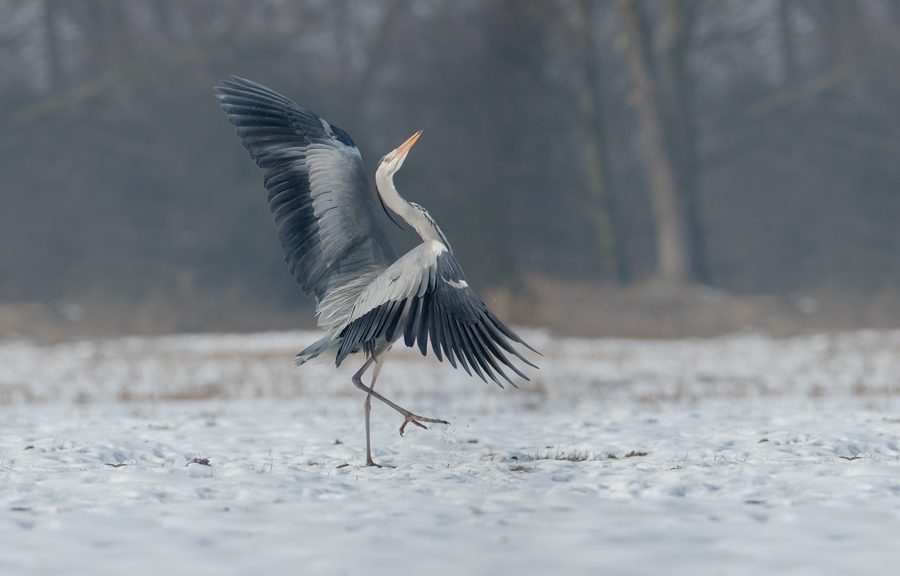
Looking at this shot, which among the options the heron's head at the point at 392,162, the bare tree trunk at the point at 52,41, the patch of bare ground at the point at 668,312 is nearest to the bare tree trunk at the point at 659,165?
the patch of bare ground at the point at 668,312

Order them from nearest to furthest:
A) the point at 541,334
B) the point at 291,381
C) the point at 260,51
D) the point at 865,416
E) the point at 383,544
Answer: the point at 383,544, the point at 865,416, the point at 291,381, the point at 541,334, the point at 260,51

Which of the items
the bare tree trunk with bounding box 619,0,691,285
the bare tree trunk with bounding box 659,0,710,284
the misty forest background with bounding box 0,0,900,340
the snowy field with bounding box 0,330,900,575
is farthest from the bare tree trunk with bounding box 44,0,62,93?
the snowy field with bounding box 0,330,900,575

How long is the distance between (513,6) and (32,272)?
13.4 m

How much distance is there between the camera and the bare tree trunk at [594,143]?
2273 cm

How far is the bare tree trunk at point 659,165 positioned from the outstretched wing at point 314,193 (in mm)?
15487

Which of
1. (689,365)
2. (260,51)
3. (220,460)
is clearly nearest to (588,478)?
(220,460)

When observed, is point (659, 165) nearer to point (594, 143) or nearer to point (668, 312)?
point (594, 143)

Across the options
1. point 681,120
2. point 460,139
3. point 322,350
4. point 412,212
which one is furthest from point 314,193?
point 681,120

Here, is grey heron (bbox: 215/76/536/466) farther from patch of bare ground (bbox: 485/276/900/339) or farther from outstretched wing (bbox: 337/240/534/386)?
patch of bare ground (bbox: 485/276/900/339)

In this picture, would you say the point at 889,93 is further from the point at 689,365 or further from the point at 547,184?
the point at 689,365

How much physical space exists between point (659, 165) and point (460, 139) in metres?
4.69

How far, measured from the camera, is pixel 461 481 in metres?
5.16

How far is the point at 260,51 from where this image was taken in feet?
80.5

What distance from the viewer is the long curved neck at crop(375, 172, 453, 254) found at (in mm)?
5664
